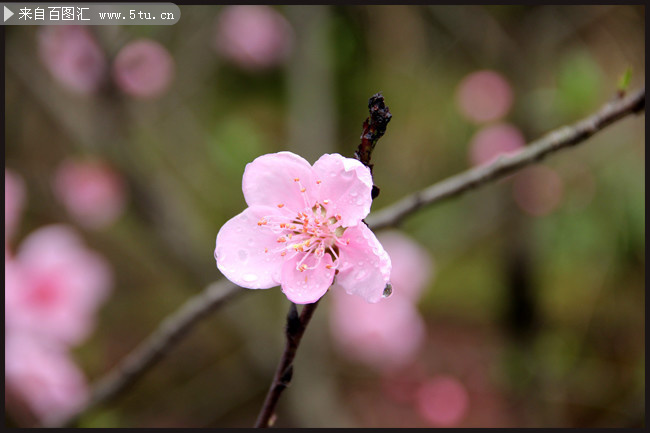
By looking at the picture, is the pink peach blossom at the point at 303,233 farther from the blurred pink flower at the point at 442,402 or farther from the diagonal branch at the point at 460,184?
the blurred pink flower at the point at 442,402

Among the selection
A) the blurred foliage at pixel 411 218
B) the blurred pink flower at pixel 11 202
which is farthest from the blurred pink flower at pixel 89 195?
the blurred pink flower at pixel 11 202

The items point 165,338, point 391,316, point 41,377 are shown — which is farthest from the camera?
point 391,316

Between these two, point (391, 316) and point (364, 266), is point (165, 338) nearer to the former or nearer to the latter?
point (364, 266)

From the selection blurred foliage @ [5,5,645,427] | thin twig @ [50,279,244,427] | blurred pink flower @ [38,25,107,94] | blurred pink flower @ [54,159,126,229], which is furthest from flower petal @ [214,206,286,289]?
blurred pink flower @ [54,159,126,229]

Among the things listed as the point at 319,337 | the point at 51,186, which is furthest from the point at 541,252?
the point at 51,186

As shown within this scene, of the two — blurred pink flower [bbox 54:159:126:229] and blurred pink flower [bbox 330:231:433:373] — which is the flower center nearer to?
blurred pink flower [bbox 330:231:433:373]

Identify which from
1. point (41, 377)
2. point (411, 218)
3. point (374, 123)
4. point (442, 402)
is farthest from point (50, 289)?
point (442, 402)

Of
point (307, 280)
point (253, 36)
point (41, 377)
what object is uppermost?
point (253, 36)
